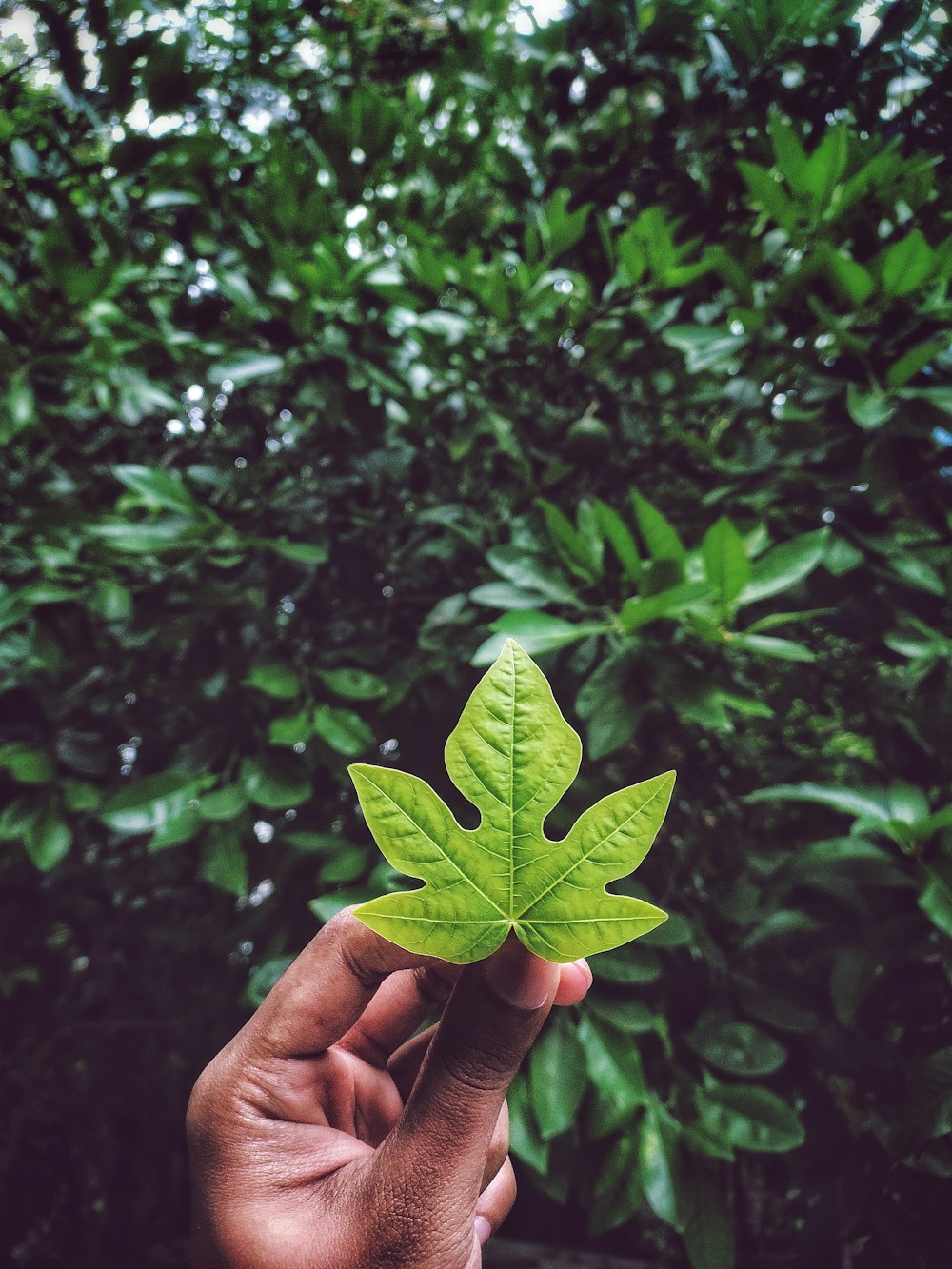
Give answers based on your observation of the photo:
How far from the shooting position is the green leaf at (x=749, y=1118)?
2.98ft

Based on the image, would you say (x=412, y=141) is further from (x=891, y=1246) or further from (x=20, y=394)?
(x=891, y=1246)

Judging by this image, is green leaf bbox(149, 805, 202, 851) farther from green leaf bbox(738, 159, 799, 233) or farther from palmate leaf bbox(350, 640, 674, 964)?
green leaf bbox(738, 159, 799, 233)

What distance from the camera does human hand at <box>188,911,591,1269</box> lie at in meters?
0.47

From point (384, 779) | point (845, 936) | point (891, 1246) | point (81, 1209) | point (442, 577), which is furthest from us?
point (81, 1209)

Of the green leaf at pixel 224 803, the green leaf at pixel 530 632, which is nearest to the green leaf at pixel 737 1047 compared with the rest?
the green leaf at pixel 530 632

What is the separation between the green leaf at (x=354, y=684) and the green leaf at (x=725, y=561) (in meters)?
0.47

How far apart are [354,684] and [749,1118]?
770 millimetres

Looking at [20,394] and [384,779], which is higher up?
[20,394]

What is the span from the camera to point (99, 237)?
1.33 meters

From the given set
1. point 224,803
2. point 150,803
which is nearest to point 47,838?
point 150,803

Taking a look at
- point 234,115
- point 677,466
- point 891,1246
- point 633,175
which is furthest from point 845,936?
point 234,115

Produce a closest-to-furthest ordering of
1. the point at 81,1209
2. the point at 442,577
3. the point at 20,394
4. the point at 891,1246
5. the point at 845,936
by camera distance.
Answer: the point at 891,1246 → the point at 845,936 → the point at 20,394 → the point at 442,577 → the point at 81,1209

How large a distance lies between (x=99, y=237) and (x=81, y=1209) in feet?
7.55

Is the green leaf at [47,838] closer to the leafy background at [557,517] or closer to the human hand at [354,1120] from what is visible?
the leafy background at [557,517]
